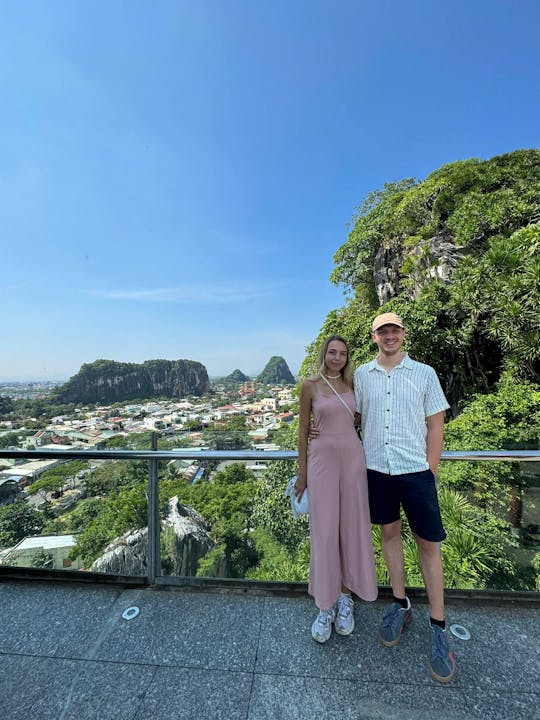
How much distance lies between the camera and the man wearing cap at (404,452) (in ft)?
4.62

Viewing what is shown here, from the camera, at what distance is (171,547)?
1959 millimetres

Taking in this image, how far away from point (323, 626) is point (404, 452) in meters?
1.00

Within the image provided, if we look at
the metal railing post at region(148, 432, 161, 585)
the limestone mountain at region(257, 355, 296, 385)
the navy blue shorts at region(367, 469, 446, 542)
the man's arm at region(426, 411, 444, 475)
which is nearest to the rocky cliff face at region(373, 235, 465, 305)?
the man's arm at region(426, 411, 444, 475)

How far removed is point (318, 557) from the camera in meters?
1.53

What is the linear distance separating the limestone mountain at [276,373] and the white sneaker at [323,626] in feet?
219

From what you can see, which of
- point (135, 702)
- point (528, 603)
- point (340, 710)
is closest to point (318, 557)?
point (340, 710)

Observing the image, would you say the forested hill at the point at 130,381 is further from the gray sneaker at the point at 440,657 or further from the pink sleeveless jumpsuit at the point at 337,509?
the gray sneaker at the point at 440,657

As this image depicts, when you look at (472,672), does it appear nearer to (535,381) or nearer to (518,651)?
(518,651)

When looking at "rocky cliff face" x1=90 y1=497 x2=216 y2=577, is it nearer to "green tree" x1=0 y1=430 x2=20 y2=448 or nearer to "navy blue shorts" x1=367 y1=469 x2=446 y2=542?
"green tree" x1=0 y1=430 x2=20 y2=448

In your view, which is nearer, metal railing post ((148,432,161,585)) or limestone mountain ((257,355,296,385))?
metal railing post ((148,432,161,585))

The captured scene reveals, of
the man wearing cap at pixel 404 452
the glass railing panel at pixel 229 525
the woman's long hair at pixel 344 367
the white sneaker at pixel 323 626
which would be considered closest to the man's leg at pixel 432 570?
the man wearing cap at pixel 404 452

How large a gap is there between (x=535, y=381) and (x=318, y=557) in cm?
1099

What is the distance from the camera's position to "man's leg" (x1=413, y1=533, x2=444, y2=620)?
1.45m

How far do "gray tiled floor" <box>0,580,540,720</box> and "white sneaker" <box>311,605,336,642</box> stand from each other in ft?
0.13
